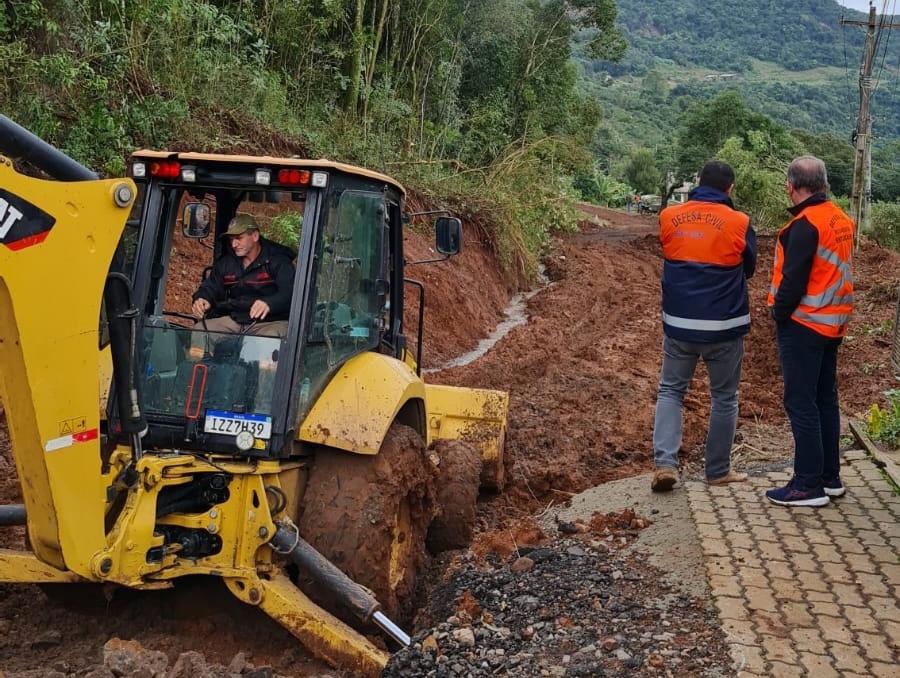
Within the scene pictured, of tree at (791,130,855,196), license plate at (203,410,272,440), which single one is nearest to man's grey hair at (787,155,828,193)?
license plate at (203,410,272,440)

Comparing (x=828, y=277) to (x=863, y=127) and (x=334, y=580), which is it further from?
(x=863, y=127)

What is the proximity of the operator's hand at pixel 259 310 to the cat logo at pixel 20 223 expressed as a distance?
1568 mm

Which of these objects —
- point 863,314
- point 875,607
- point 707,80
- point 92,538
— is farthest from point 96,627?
point 707,80

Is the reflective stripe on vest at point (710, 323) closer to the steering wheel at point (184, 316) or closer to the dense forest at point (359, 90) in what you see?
the steering wheel at point (184, 316)

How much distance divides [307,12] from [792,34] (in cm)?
17734

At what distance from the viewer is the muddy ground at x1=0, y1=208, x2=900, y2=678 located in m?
4.00

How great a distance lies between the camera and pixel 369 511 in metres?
4.19

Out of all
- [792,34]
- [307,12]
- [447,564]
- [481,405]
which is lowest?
[447,564]

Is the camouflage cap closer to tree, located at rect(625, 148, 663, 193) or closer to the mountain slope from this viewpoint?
tree, located at rect(625, 148, 663, 193)

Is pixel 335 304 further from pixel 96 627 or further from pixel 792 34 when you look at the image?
pixel 792 34

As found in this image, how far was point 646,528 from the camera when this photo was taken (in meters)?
5.40

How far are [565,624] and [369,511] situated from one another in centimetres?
102

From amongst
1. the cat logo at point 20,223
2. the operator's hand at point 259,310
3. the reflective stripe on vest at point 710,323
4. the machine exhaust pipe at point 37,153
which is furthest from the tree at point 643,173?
the cat logo at point 20,223

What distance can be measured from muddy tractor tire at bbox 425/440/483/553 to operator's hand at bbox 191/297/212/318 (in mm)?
1807
